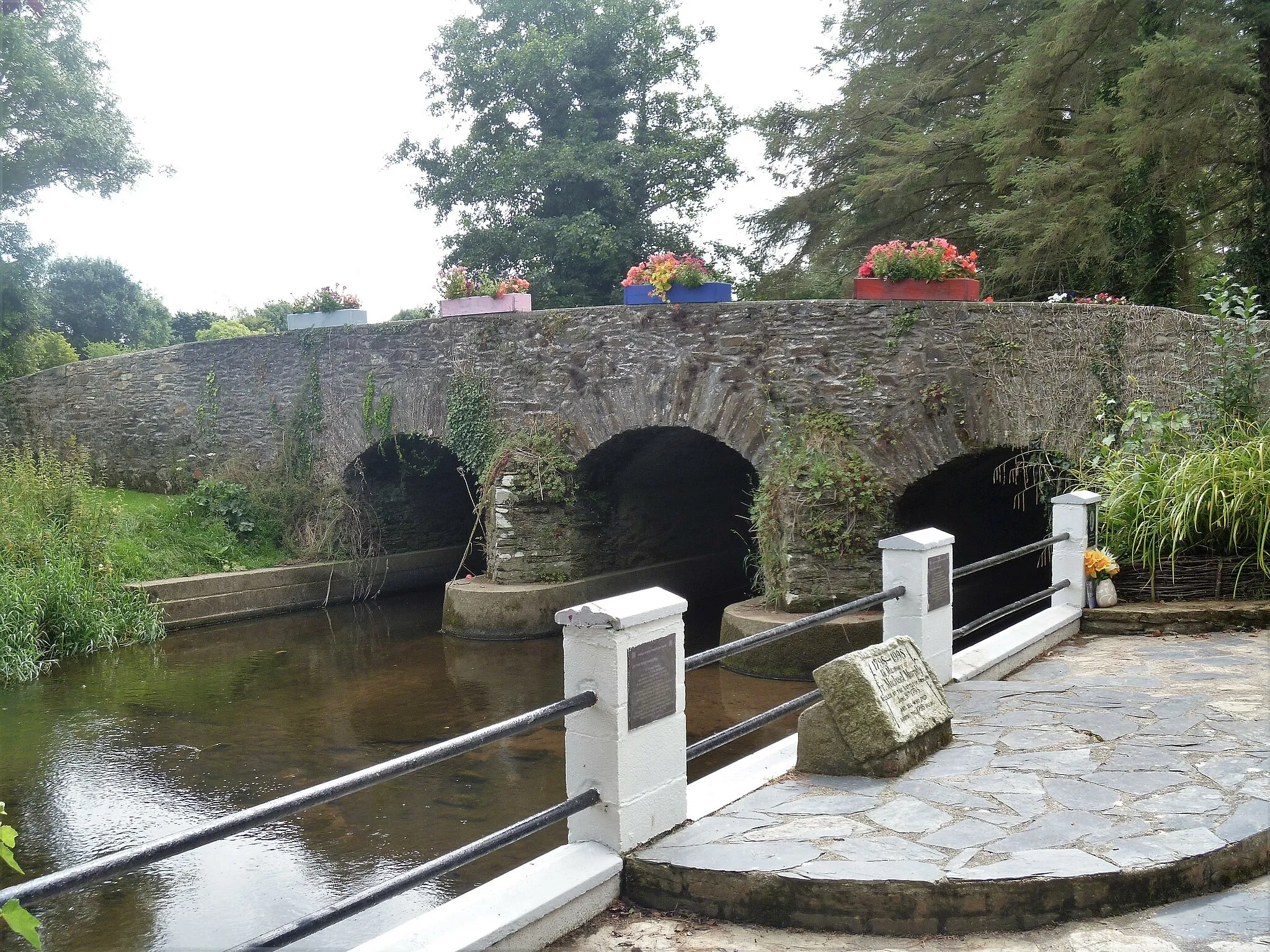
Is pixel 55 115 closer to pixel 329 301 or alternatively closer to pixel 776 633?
pixel 329 301

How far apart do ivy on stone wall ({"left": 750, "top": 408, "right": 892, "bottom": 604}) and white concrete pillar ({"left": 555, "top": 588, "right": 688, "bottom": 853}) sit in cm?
645

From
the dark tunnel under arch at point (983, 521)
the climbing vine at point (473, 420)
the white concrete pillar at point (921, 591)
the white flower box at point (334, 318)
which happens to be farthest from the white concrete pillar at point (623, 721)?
the white flower box at point (334, 318)

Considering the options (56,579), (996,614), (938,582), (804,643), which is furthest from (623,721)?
(56,579)

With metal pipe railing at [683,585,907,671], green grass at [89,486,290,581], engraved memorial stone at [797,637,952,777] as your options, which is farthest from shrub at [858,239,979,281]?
green grass at [89,486,290,581]

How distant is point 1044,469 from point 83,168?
20993 millimetres

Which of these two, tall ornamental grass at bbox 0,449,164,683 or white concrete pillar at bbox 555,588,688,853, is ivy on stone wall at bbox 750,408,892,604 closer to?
white concrete pillar at bbox 555,588,688,853

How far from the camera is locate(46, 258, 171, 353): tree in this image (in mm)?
35094

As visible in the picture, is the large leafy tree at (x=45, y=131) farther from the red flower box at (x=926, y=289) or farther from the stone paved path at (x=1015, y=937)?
the stone paved path at (x=1015, y=937)

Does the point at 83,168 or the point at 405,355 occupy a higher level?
the point at 83,168

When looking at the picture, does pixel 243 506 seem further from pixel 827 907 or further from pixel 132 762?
pixel 827 907

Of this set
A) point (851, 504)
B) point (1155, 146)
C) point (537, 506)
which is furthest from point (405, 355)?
point (1155, 146)

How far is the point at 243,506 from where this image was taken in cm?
1500

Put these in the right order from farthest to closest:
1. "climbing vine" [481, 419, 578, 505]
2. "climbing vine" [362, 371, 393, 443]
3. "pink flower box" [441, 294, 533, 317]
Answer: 1. "climbing vine" [362, 371, 393, 443]
2. "pink flower box" [441, 294, 533, 317]
3. "climbing vine" [481, 419, 578, 505]

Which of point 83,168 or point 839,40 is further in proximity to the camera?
point 83,168
